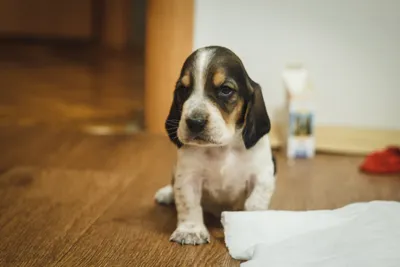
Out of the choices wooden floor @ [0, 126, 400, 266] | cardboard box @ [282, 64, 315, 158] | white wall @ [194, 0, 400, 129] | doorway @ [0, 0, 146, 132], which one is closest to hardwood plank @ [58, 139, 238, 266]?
wooden floor @ [0, 126, 400, 266]

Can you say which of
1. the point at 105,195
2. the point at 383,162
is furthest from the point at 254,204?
the point at 383,162

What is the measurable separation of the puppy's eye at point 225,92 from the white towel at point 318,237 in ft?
1.24

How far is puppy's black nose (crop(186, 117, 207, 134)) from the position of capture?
2.11m

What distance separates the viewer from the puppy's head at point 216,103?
7.00 feet

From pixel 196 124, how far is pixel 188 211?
1.07 ft

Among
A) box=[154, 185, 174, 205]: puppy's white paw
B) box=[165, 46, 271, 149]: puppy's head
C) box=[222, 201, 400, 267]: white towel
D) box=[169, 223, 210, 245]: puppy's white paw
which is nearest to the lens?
box=[222, 201, 400, 267]: white towel

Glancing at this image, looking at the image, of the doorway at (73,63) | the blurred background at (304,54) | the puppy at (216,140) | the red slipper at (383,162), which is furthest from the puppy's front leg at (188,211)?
the doorway at (73,63)

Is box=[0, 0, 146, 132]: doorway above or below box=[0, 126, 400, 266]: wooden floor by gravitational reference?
below

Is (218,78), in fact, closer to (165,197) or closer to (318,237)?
(318,237)

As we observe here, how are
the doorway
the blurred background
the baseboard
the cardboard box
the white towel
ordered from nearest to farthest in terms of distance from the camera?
1. the white towel
2. the cardboard box
3. the baseboard
4. the blurred background
5. the doorway

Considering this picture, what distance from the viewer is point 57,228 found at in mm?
2391

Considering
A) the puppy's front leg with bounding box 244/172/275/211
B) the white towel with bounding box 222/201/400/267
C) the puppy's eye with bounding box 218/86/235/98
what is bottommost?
the white towel with bounding box 222/201/400/267

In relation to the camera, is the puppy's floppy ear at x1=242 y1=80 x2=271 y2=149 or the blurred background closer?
the puppy's floppy ear at x1=242 y1=80 x2=271 y2=149

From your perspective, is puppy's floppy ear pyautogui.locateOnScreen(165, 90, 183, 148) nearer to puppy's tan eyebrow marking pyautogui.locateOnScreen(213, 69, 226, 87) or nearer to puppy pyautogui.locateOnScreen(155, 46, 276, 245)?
puppy pyautogui.locateOnScreen(155, 46, 276, 245)
